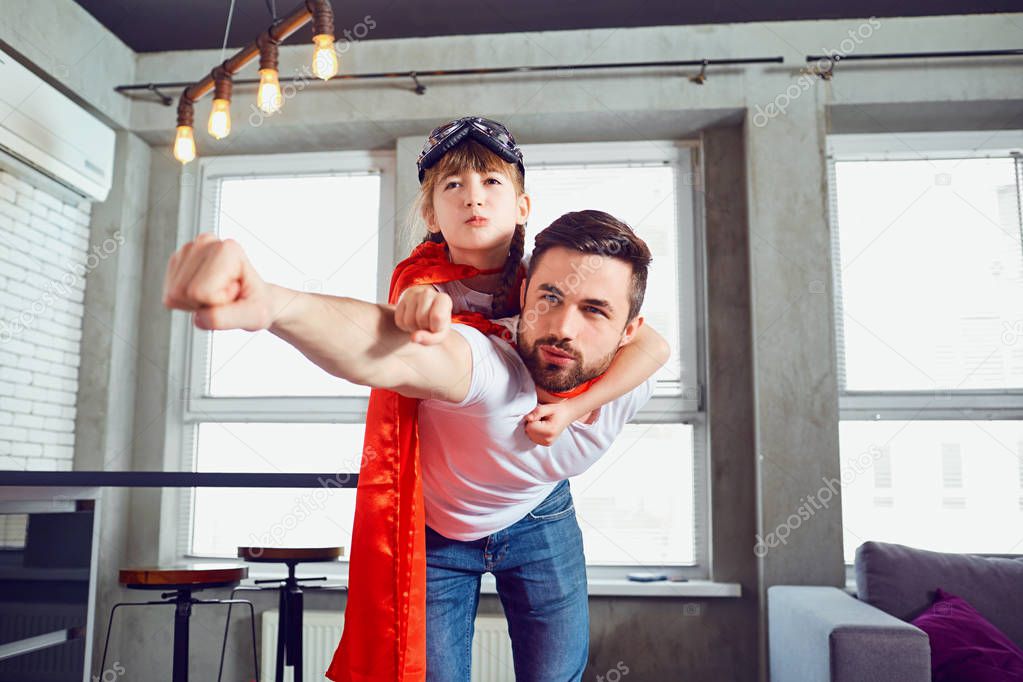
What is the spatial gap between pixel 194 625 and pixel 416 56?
9.25 feet

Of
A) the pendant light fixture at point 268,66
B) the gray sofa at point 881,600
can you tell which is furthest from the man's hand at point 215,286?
the gray sofa at point 881,600

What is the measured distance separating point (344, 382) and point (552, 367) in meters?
3.16

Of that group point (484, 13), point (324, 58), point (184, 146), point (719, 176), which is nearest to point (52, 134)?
point (184, 146)

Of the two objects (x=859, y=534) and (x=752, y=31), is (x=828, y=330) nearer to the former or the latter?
(x=859, y=534)

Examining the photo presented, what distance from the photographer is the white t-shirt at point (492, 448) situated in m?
1.12

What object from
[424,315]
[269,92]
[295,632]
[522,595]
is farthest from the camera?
[295,632]

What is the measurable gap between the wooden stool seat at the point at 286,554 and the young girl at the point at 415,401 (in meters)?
1.76

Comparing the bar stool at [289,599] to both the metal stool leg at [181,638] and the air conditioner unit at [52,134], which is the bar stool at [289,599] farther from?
the air conditioner unit at [52,134]

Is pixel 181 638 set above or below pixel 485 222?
below

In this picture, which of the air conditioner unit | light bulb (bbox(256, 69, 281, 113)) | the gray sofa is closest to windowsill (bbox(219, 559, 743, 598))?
the gray sofa

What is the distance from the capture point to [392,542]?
53.6 inches

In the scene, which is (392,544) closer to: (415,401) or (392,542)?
(392,542)

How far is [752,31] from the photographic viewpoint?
398 centimetres

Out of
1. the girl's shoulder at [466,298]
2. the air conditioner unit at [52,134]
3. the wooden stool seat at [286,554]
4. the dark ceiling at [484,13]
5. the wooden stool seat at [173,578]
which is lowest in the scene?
the wooden stool seat at [173,578]
